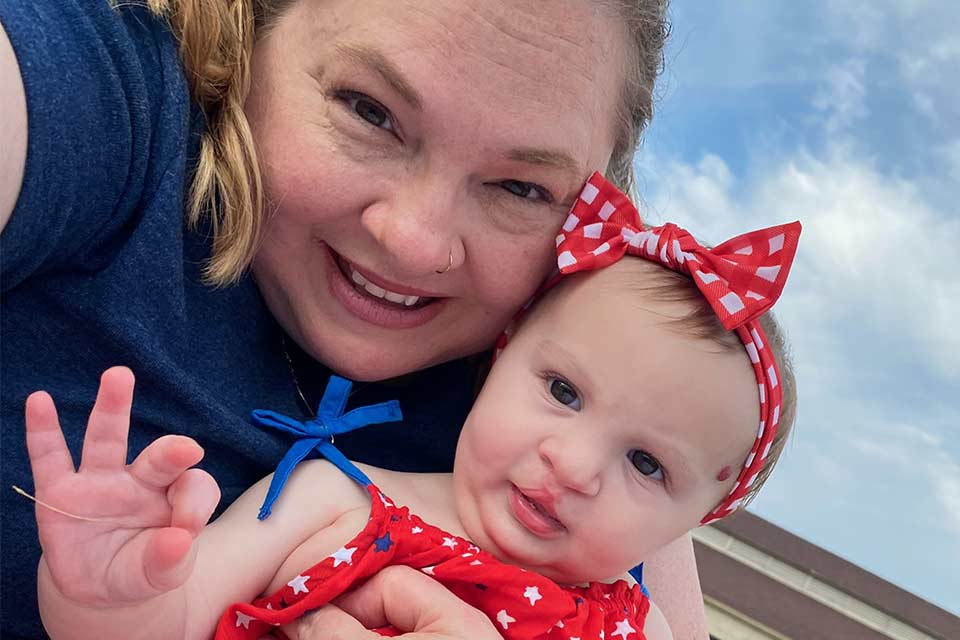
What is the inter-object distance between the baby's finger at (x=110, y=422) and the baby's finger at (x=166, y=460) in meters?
0.02

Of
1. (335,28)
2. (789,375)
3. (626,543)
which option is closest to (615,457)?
(626,543)

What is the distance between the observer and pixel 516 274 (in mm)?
1420

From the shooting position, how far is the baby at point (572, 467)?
3.95 feet

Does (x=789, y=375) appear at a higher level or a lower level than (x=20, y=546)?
higher

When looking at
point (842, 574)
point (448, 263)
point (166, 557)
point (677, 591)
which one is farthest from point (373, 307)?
point (842, 574)

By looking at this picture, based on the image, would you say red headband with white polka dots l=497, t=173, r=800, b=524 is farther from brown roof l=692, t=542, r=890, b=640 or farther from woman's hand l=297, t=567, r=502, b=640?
brown roof l=692, t=542, r=890, b=640

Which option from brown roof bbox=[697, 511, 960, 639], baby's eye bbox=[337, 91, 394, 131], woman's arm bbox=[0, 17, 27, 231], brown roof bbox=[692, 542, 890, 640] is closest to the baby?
baby's eye bbox=[337, 91, 394, 131]

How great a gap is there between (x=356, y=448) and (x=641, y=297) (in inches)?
19.4

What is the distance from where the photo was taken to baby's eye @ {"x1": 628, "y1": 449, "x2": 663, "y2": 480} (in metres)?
1.35

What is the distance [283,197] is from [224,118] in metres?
0.12

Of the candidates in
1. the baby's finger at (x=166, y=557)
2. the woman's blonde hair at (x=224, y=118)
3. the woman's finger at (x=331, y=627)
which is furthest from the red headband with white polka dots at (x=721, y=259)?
the baby's finger at (x=166, y=557)

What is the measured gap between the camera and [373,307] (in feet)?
4.62

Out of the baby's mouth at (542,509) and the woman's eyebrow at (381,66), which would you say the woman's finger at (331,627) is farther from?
the woman's eyebrow at (381,66)

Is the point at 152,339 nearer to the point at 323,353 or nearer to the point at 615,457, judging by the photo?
the point at 323,353
